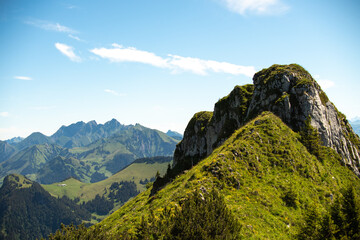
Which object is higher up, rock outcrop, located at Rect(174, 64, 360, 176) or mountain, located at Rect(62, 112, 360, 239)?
rock outcrop, located at Rect(174, 64, 360, 176)

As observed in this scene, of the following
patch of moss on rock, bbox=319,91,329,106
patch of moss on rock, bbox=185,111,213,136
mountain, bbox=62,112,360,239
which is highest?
patch of moss on rock, bbox=319,91,329,106

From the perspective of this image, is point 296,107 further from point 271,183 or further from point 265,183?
point 265,183

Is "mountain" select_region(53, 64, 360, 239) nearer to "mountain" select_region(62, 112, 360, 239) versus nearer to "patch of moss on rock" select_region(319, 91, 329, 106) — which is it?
"mountain" select_region(62, 112, 360, 239)

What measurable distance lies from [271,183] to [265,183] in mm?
1124

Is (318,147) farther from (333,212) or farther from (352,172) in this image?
(333,212)

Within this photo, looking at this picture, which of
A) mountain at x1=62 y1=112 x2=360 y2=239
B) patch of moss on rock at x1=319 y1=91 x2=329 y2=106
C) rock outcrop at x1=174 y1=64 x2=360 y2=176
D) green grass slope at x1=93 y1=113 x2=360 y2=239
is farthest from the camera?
patch of moss on rock at x1=319 y1=91 x2=329 y2=106

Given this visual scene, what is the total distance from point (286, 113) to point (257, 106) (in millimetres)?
10884

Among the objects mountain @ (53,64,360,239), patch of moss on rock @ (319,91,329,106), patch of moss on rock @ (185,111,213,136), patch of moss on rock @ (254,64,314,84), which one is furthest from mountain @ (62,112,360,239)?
patch of moss on rock @ (185,111,213,136)

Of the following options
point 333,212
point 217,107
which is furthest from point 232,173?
point 217,107

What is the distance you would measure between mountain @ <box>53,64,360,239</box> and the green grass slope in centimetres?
15

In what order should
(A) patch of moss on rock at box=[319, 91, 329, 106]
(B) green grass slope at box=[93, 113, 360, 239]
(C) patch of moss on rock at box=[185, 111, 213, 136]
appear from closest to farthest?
1. (B) green grass slope at box=[93, 113, 360, 239]
2. (A) patch of moss on rock at box=[319, 91, 329, 106]
3. (C) patch of moss on rock at box=[185, 111, 213, 136]

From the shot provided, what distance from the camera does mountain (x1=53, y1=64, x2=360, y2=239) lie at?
69.2 ft

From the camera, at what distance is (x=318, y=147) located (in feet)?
152

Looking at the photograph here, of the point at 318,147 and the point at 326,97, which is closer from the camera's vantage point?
the point at 318,147
